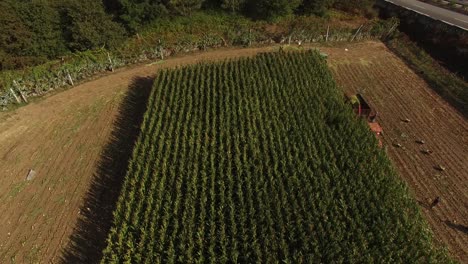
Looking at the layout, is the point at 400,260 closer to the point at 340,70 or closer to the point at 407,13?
the point at 340,70

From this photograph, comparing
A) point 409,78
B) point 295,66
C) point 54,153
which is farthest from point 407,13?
point 54,153

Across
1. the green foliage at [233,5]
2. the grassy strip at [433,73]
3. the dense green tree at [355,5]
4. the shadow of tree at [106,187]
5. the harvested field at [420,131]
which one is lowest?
the shadow of tree at [106,187]

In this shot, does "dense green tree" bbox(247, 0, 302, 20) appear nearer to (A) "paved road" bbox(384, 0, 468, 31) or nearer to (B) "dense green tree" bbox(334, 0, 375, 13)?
(B) "dense green tree" bbox(334, 0, 375, 13)

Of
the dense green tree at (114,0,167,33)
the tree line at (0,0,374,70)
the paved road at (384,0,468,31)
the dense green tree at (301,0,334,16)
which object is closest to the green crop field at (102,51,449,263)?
the tree line at (0,0,374,70)

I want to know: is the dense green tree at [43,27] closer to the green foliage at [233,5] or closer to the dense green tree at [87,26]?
the dense green tree at [87,26]

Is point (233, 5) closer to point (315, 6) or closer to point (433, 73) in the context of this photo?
point (315, 6)

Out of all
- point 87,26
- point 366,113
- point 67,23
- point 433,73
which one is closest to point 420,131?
point 366,113

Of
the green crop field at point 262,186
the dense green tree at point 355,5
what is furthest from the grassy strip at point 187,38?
the green crop field at point 262,186
